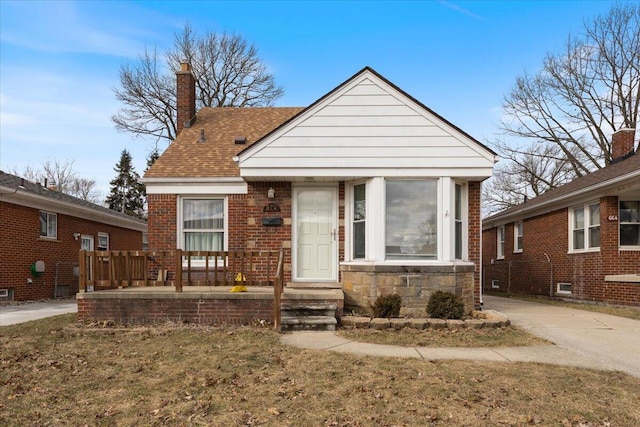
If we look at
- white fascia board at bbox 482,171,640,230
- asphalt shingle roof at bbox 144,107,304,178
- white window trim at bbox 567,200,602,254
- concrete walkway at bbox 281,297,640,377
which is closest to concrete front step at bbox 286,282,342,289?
concrete walkway at bbox 281,297,640,377

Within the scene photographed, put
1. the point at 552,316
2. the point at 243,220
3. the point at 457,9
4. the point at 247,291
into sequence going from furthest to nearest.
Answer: the point at 457,9, the point at 243,220, the point at 552,316, the point at 247,291

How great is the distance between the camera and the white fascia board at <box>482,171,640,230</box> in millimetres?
10827

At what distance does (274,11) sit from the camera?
13.9 m

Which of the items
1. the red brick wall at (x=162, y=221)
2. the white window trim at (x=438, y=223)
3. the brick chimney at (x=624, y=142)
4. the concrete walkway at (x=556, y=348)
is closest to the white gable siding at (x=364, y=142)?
the white window trim at (x=438, y=223)

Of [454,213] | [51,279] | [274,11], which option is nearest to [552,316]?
[454,213]

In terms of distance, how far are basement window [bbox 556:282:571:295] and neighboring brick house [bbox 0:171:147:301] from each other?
656 inches

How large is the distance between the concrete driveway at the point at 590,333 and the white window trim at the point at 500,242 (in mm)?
9153

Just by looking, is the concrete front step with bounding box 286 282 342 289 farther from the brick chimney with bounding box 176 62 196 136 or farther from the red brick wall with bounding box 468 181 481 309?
the brick chimney with bounding box 176 62 196 136

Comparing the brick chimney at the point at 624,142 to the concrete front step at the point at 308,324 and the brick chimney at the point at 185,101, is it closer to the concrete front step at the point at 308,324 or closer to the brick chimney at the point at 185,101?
the concrete front step at the point at 308,324

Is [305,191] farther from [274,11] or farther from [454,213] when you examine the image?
[274,11]

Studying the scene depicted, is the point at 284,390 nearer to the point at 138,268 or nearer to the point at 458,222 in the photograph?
the point at 138,268

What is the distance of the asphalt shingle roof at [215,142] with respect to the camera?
11084 millimetres

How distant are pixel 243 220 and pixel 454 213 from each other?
16.3ft

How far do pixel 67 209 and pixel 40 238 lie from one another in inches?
67.9
